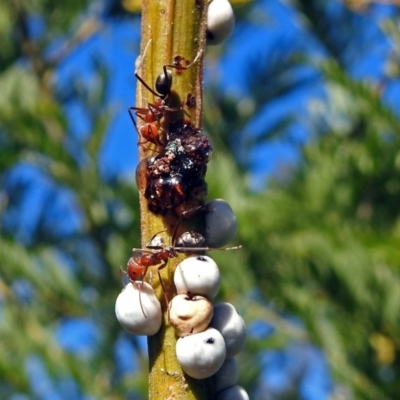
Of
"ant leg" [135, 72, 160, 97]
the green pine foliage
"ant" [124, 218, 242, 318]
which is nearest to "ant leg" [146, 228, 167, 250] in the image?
"ant" [124, 218, 242, 318]

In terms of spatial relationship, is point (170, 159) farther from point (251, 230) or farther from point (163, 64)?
point (251, 230)

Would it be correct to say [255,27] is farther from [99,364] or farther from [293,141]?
[99,364]

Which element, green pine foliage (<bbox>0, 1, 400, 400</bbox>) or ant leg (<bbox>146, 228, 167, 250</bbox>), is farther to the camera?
green pine foliage (<bbox>0, 1, 400, 400</bbox>)

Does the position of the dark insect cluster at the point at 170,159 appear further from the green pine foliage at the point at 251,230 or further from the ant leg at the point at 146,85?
the green pine foliage at the point at 251,230

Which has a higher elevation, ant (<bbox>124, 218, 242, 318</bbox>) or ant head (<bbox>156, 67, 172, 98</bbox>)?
ant head (<bbox>156, 67, 172, 98</bbox>)

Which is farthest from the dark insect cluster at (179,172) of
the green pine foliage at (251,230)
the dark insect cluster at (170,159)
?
the green pine foliage at (251,230)

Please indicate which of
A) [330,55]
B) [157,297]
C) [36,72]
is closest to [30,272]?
[36,72]

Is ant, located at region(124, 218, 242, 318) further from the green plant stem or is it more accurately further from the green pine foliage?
the green pine foliage
